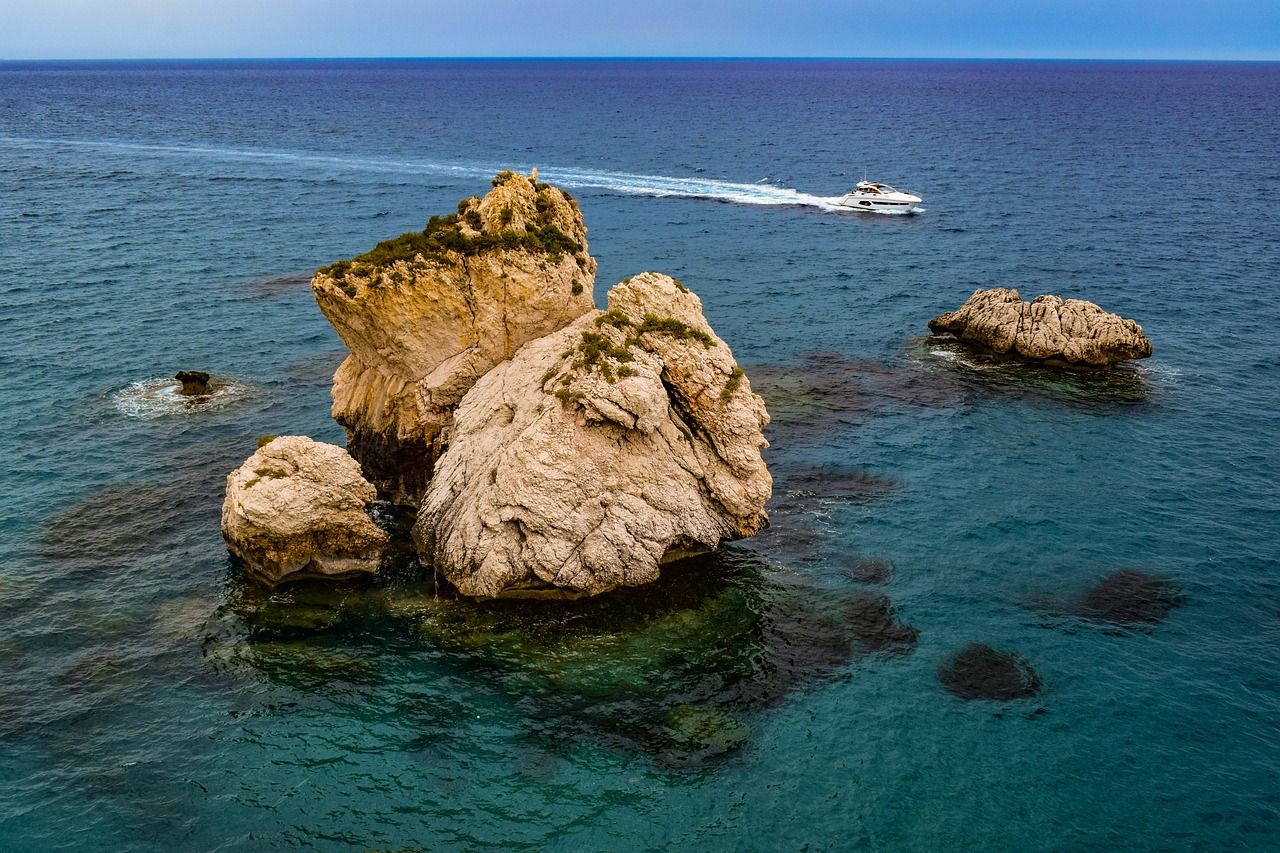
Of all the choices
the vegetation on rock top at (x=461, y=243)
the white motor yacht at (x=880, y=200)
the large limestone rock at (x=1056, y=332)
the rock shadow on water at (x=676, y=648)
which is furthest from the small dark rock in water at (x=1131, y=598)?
the white motor yacht at (x=880, y=200)

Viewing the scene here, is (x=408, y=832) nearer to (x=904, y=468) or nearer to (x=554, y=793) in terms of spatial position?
(x=554, y=793)

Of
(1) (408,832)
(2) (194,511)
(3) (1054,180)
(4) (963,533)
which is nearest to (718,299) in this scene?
(4) (963,533)

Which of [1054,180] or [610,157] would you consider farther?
[610,157]

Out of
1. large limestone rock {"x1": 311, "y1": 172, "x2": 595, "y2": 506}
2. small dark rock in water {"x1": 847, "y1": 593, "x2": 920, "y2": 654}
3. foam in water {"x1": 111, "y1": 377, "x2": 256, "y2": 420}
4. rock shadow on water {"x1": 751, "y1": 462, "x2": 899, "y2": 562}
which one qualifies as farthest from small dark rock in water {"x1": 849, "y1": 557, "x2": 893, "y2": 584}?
foam in water {"x1": 111, "y1": 377, "x2": 256, "y2": 420}

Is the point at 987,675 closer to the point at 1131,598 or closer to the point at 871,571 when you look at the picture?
the point at 871,571

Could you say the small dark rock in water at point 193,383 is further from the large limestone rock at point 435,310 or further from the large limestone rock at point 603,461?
the large limestone rock at point 603,461

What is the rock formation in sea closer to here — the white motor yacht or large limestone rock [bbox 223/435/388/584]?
large limestone rock [bbox 223/435/388/584]

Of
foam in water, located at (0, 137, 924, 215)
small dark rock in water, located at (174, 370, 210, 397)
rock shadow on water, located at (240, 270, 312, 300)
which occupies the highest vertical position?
foam in water, located at (0, 137, 924, 215)
